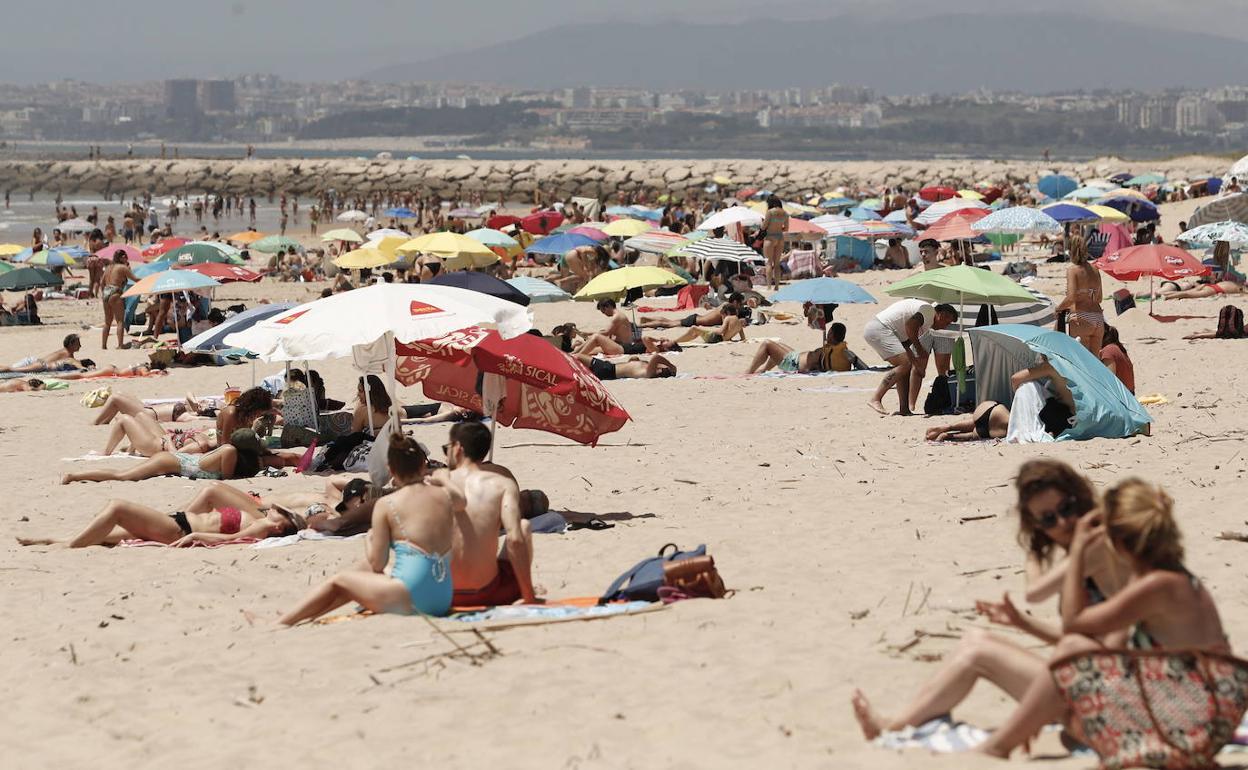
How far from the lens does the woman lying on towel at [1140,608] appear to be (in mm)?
3902

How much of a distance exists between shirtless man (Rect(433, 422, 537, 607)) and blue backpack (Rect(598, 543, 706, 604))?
32 centimetres

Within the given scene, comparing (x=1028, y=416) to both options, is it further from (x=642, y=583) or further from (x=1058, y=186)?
(x=1058, y=186)

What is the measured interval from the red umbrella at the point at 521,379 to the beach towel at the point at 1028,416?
2564 millimetres

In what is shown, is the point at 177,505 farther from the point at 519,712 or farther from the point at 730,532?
the point at 519,712

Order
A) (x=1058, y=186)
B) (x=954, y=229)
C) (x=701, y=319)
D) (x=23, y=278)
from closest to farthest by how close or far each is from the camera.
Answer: (x=701, y=319)
(x=23, y=278)
(x=954, y=229)
(x=1058, y=186)

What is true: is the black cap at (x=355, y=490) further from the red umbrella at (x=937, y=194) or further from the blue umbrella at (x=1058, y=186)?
the blue umbrella at (x=1058, y=186)

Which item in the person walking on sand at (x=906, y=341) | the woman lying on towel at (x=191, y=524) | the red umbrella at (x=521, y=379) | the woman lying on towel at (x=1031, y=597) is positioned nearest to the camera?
the woman lying on towel at (x=1031, y=597)

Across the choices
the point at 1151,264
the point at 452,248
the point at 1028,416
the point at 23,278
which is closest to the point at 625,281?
the point at 1151,264

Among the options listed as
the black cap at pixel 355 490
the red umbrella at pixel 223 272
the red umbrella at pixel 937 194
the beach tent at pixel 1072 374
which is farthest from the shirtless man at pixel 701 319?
the red umbrella at pixel 937 194

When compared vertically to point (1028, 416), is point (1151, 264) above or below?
above

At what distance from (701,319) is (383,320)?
978cm

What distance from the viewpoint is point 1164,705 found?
3.85 metres

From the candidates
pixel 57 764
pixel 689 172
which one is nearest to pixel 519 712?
pixel 57 764

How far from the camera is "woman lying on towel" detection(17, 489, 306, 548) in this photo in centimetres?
760
